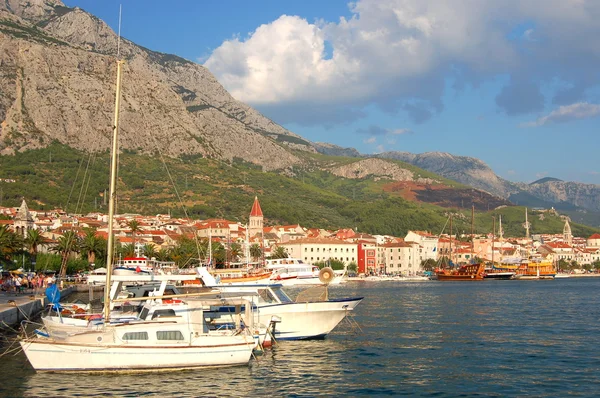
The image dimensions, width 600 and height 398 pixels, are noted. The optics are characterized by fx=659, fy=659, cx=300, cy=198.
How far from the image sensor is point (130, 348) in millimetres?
26109

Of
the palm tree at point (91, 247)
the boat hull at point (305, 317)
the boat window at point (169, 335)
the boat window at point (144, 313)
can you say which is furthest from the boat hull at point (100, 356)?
the palm tree at point (91, 247)

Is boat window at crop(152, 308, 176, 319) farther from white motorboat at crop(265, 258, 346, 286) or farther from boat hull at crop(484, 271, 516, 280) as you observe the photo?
boat hull at crop(484, 271, 516, 280)

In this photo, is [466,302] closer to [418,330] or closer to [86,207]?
[418,330]

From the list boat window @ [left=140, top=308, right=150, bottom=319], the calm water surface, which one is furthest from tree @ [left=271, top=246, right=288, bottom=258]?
boat window @ [left=140, top=308, right=150, bottom=319]

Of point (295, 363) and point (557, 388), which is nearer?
point (557, 388)

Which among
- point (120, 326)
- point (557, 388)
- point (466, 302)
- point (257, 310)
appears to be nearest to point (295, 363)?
point (257, 310)

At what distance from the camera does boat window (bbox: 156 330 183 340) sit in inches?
1046

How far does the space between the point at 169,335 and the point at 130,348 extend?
1.59m

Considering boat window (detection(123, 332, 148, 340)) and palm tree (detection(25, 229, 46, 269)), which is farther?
palm tree (detection(25, 229, 46, 269))

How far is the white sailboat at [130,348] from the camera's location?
26.0 m

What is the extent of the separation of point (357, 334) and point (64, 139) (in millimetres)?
178764

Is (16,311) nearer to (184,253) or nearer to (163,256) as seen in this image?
(163,256)

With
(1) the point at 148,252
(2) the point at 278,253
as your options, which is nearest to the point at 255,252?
(2) the point at 278,253

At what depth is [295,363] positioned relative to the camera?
29.4m
